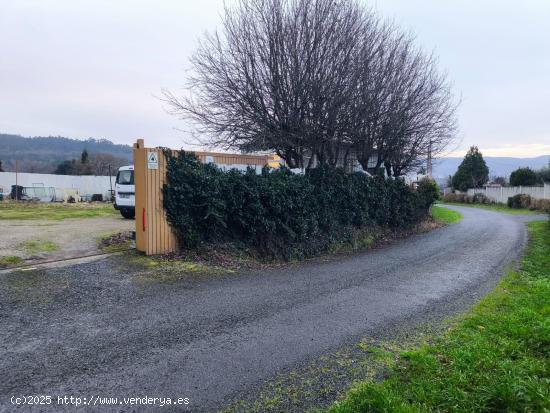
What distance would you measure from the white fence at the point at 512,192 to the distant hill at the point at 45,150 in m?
39.6

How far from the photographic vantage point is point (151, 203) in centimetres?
813

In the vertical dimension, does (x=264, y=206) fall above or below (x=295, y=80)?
below

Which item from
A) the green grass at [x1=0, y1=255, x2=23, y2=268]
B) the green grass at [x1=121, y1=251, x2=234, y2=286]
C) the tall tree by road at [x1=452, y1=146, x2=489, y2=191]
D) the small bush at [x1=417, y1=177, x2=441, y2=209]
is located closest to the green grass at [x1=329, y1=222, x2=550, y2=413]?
the green grass at [x1=121, y1=251, x2=234, y2=286]

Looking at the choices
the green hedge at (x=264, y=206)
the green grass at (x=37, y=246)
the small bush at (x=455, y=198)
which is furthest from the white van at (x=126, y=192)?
the small bush at (x=455, y=198)

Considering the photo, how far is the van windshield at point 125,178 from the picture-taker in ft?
50.3

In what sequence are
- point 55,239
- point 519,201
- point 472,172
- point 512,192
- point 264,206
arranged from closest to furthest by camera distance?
point 55,239 → point 264,206 → point 519,201 → point 512,192 → point 472,172

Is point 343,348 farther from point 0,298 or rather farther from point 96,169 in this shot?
point 96,169

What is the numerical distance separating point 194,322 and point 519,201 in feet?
118

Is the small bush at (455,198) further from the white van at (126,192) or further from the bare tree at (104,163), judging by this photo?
the bare tree at (104,163)

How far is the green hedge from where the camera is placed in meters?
8.48

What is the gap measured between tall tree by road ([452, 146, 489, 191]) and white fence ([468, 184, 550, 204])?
5471mm

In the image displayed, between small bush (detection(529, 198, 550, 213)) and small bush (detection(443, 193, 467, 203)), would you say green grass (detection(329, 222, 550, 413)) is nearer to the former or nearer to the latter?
small bush (detection(529, 198, 550, 213))

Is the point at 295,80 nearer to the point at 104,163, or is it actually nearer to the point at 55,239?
the point at 55,239

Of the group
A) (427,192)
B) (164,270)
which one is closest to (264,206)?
(164,270)
